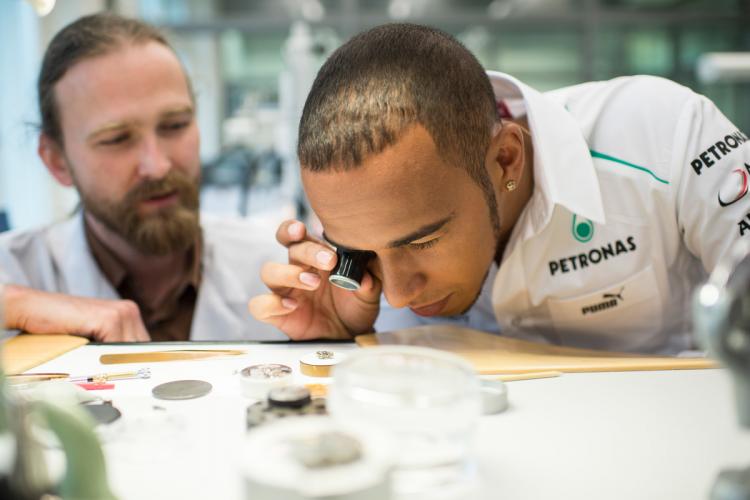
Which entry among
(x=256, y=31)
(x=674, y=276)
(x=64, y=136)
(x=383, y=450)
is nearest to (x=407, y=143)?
(x=383, y=450)

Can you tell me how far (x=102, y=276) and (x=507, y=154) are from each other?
2.94ft

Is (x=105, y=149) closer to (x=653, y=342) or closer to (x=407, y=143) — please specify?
(x=407, y=143)


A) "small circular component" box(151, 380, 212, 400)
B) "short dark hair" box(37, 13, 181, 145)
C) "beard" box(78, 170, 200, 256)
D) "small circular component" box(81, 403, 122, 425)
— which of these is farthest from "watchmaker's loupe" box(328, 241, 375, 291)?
"short dark hair" box(37, 13, 181, 145)

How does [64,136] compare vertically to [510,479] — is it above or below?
above

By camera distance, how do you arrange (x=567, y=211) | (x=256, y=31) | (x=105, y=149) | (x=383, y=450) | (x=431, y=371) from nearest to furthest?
(x=383, y=450), (x=431, y=371), (x=567, y=211), (x=105, y=149), (x=256, y=31)

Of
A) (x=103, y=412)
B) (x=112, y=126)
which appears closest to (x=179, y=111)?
(x=112, y=126)

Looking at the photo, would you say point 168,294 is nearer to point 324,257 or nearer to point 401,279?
point 324,257

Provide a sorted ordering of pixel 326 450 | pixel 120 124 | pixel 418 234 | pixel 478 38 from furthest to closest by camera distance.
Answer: pixel 478 38
pixel 120 124
pixel 418 234
pixel 326 450

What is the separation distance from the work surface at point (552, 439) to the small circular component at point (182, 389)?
1 cm

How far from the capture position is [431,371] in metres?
0.49

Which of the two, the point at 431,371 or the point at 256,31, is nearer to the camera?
the point at 431,371

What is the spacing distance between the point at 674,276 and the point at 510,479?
2.24 ft

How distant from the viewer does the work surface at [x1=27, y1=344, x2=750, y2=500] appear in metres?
0.46

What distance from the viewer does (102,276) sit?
1320mm
